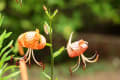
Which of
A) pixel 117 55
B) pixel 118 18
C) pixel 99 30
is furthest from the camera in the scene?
pixel 99 30

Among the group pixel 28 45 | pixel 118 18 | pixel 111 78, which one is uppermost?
pixel 118 18

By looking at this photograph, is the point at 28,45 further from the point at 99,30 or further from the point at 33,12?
the point at 99,30

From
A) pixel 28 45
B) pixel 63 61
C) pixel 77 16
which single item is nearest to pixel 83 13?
pixel 77 16

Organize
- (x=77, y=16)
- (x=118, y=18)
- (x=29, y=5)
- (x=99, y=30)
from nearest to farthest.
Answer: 1. (x=29, y=5)
2. (x=77, y=16)
3. (x=118, y=18)
4. (x=99, y=30)

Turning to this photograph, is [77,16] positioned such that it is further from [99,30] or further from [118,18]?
[99,30]

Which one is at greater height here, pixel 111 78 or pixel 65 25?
pixel 65 25

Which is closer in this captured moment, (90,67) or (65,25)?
(65,25)
